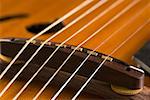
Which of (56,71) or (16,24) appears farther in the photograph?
(16,24)

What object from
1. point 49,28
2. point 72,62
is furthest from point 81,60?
point 49,28

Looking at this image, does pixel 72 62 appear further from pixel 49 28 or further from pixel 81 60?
pixel 49 28

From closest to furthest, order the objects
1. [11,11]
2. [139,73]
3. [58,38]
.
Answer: [139,73] → [58,38] → [11,11]

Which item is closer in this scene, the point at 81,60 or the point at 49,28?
the point at 81,60

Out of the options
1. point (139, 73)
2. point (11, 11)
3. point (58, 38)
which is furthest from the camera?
point (11, 11)

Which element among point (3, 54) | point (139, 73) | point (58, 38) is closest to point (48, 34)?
point (58, 38)

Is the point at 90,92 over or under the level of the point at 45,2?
under

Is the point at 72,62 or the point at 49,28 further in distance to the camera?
the point at 49,28

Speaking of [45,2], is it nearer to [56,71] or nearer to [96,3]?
[96,3]
